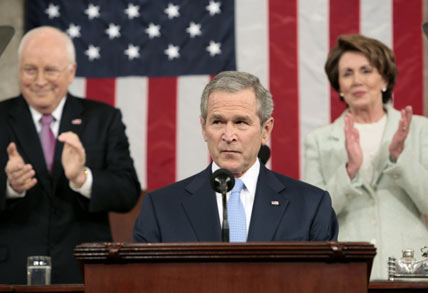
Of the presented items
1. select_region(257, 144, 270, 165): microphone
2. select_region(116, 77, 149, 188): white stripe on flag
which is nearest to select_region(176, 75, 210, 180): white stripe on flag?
select_region(116, 77, 149, 188): white stripe on flag

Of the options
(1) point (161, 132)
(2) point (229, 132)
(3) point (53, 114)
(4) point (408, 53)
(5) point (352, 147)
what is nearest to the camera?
(2) point (229, 132)

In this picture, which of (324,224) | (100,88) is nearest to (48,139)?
(100,88)

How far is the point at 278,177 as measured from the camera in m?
2.90

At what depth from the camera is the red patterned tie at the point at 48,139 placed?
13.7ft

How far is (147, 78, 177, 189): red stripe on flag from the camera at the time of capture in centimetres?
549

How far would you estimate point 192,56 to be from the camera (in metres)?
5.54

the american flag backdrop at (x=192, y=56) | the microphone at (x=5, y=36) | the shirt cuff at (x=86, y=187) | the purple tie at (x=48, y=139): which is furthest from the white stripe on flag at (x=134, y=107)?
the shirt cuff at (x=86, y=187)

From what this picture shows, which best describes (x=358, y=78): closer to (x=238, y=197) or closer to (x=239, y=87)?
(x=239, y=87)

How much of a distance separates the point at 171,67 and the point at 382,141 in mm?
1973

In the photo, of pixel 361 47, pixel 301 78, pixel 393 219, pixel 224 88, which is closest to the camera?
pixel 224 88

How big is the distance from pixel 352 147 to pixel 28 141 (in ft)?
5.65

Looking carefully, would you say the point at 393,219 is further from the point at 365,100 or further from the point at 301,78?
the point at 301,78

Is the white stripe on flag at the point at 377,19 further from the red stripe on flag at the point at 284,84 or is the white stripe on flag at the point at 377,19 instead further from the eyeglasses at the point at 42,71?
the eyeglasses at the point at 42,71

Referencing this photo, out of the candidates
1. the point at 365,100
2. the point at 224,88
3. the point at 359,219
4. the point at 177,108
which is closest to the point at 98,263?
the point at 224,88
